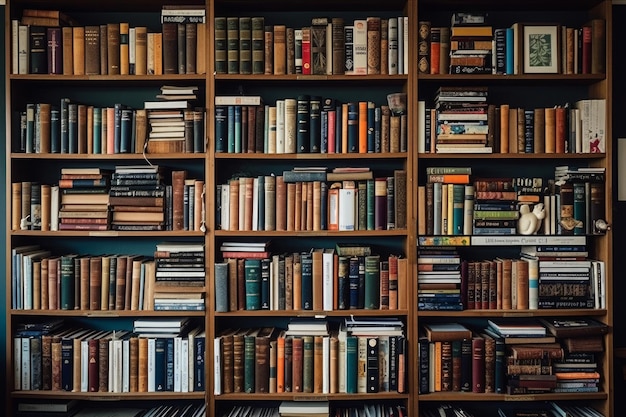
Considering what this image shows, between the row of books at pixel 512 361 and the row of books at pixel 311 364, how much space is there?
170 millimetres

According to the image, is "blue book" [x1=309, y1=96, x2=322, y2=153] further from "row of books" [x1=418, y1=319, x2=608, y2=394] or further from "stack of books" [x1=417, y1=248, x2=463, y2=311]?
"row of books" [x1=418, y1=319, x2=608, y2=394]

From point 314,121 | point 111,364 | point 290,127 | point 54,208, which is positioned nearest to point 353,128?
point 314,121

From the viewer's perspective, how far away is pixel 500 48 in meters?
2.61

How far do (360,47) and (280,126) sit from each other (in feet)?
1.83

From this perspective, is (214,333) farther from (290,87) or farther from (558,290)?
(558,290)

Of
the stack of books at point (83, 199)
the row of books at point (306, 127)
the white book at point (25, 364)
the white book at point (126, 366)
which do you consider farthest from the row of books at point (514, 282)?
the white book at point (25, 364)

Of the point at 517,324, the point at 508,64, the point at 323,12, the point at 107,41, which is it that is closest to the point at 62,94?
the point at 107,41

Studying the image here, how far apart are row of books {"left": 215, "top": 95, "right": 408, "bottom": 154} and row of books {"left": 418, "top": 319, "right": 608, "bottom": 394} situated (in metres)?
1.01

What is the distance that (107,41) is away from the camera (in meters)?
2.63

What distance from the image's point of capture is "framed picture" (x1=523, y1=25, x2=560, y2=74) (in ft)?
8.55

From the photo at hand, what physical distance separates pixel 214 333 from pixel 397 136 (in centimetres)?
133
